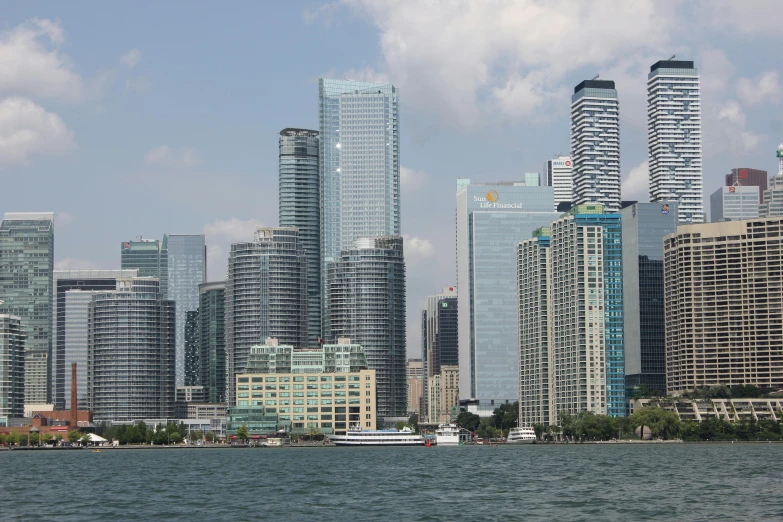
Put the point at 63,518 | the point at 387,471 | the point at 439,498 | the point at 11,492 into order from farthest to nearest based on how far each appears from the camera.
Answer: the point at 387,471 < the point at 11,492 < the point at 439,498 < the point at 63,518

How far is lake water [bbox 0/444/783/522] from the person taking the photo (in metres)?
104

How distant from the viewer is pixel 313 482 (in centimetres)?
14275

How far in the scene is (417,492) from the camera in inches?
4958

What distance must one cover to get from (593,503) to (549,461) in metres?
80.6

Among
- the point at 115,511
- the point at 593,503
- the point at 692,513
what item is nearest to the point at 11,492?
the point at 115,511

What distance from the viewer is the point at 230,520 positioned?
102 m

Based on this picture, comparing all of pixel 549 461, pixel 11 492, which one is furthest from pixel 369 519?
pixel 549 461

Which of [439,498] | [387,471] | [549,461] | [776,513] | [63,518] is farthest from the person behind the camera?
[549,461]

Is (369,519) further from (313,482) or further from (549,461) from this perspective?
(549,461)

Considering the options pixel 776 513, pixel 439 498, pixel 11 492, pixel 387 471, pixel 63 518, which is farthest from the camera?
pixel 387 471

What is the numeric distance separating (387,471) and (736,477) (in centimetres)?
4775

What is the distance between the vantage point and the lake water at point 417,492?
341 ft

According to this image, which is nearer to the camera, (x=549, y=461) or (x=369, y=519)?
(x=369, y=519)

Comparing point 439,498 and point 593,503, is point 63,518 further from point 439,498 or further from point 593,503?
point 593,503
